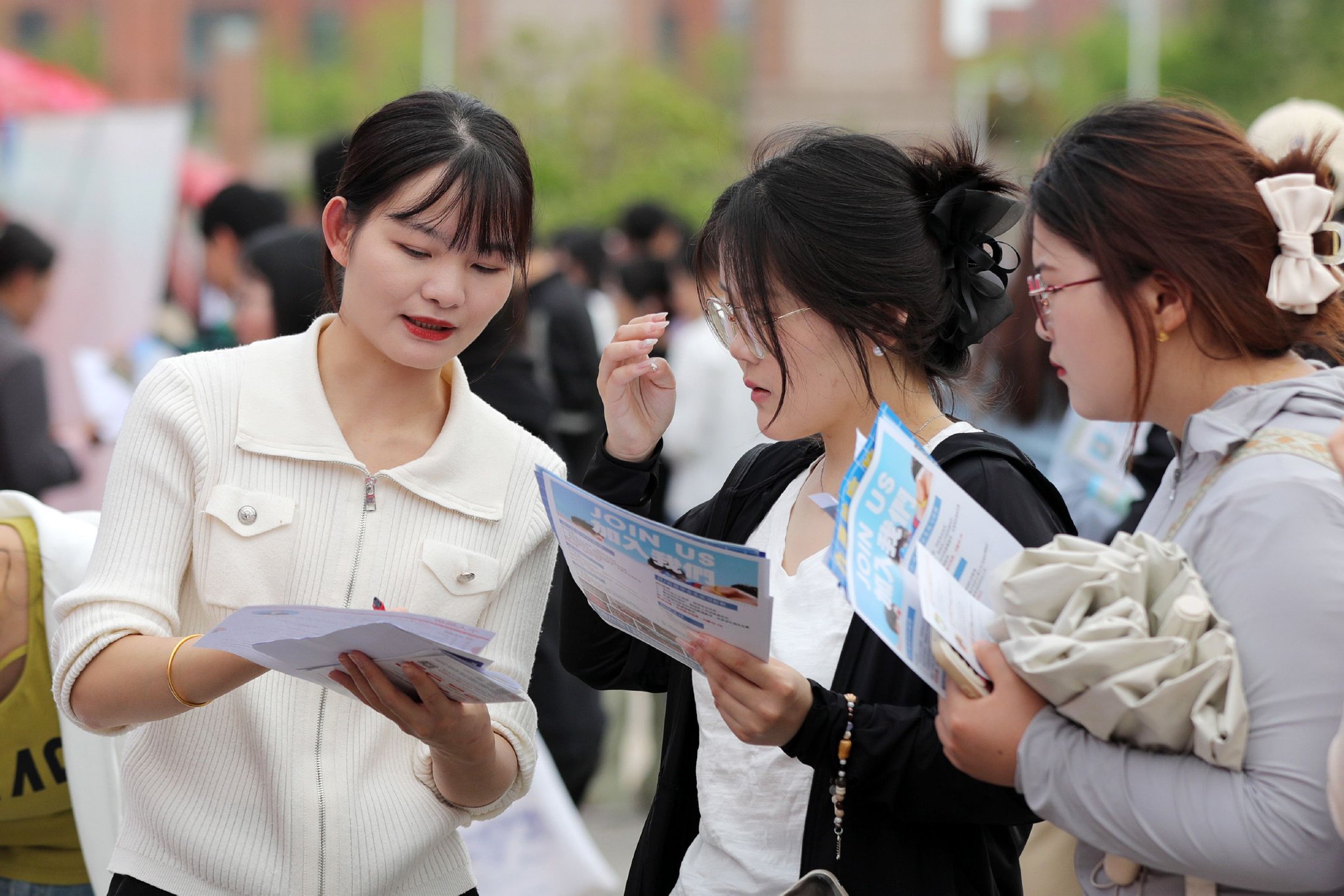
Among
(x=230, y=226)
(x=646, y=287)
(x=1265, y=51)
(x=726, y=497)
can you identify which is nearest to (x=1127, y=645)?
(x=726, y=497)

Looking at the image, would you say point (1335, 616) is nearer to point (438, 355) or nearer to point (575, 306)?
point (438, 355)

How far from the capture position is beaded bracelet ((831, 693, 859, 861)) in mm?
1842

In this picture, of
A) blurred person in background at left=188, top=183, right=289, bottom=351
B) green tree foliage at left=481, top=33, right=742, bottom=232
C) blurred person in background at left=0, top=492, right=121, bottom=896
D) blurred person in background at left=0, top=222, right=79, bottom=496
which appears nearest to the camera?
blurred person in background at left=0, top=492, right=121, bottom=896

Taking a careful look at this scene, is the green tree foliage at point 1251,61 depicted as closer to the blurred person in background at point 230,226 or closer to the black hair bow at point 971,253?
the blurred person in background at point 230,226

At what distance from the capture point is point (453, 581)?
82.8 inches

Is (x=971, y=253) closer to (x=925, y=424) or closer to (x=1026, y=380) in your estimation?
(x=925, y=424)

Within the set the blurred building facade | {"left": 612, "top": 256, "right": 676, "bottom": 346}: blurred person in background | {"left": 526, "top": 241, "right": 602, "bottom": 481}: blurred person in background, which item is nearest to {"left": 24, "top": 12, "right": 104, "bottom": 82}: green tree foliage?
the blurred building facade

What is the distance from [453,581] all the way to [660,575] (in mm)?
494

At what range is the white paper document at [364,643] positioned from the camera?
1653 mm

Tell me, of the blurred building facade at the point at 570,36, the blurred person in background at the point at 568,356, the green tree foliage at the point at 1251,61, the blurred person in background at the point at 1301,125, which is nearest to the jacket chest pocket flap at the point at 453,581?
the blurred person in background at the point at 1301,125

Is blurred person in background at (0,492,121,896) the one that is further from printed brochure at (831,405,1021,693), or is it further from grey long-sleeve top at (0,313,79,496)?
grey long-sleeve top at (0,313,79,496)

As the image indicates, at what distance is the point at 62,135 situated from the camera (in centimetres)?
700

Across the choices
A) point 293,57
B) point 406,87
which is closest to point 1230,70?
point 406,87

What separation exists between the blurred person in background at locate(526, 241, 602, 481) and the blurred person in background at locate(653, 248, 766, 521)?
0.41 metres
